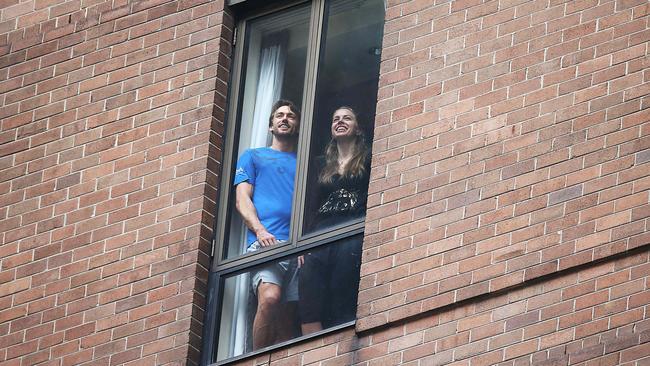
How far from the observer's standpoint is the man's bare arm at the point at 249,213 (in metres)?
14.1

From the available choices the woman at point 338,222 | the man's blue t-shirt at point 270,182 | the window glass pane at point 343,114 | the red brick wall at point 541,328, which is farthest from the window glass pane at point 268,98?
the red brick wall at point 541,328

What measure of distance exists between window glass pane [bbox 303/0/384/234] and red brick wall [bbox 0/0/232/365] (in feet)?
2.43

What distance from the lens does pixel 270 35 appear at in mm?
14922

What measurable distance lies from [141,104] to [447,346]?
3.33 m

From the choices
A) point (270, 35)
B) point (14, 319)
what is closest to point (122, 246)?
point (14, 319)

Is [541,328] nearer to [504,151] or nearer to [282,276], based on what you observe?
[504,151]

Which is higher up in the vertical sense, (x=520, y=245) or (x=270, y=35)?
(x=270, y=35)

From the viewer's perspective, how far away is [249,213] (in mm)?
14328

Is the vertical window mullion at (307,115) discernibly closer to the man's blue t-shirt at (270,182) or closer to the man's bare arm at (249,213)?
the man's blue t-shirt at (270,182)

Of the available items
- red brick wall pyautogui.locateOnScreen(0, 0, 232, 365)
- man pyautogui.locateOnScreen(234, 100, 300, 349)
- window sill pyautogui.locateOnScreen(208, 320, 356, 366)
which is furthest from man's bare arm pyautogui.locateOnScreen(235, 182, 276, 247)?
window sill pyautogui.locateOnScreen(208, 320, 356, 366)

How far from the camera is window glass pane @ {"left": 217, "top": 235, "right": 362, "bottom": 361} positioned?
13.5m

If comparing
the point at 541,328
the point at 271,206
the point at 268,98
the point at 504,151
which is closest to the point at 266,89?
the point at 268,98

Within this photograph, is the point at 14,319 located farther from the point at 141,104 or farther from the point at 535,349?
the point at 535,349

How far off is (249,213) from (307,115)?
0.78 meters
